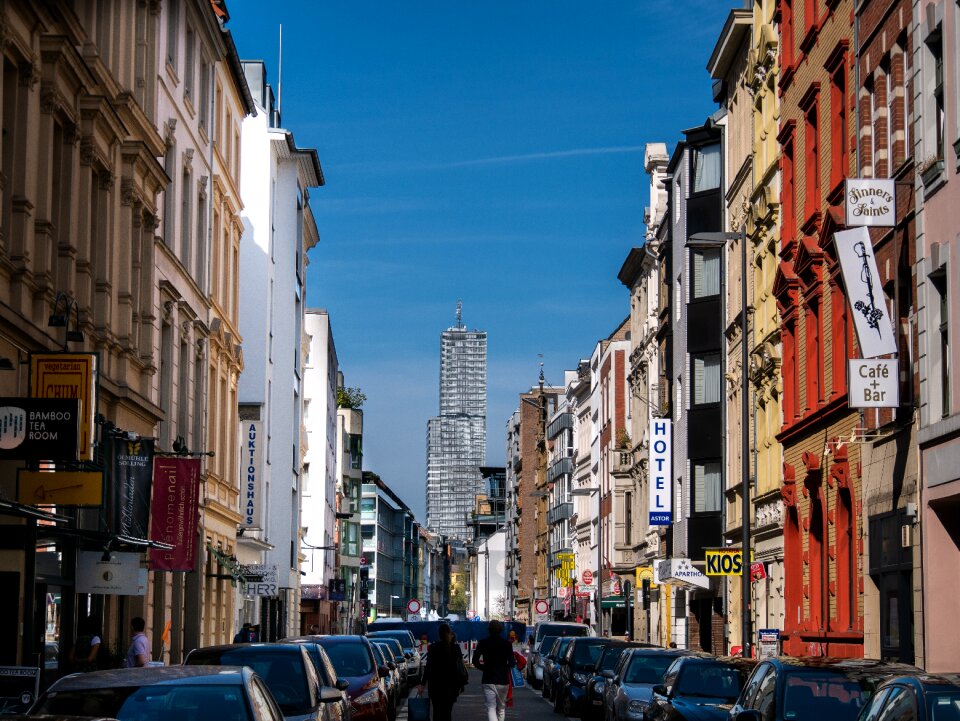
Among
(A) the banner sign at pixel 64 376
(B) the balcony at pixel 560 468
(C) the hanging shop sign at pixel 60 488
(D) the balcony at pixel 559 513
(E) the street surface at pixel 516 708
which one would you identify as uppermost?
(B) the balcony at pixel 560 468

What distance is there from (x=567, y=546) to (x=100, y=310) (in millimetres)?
83500

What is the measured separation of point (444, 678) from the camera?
22.8 m

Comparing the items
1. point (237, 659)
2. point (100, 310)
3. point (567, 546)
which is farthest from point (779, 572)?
point (567, 546)

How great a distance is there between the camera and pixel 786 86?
38125 millimetres

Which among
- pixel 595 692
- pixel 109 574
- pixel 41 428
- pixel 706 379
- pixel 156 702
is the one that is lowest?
pixel 595 692

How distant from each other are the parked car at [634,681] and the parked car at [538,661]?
19.0 metres

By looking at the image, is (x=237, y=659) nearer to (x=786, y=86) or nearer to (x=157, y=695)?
(x=157, y=695)

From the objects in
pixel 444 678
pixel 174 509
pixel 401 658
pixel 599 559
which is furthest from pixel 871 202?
pixel 599 559

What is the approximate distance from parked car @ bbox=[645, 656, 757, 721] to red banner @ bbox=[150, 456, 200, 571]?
39.4 ft

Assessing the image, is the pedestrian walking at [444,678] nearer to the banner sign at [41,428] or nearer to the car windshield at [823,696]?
the banner sign at [41,428]

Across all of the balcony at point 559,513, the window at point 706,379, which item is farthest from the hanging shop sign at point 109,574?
the balcony at point 559,513

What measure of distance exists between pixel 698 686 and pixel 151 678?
10.3 meters

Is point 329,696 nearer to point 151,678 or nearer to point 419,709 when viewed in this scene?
point 151,678

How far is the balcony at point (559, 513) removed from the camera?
355 feet
